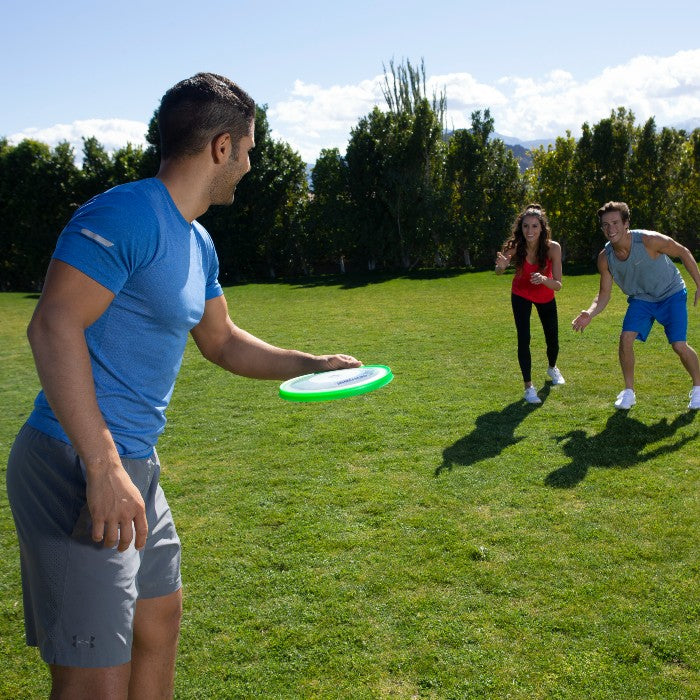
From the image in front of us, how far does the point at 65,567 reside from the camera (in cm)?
187

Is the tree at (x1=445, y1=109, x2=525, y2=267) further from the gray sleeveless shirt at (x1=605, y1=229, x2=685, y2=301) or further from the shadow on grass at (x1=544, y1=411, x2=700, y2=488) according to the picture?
the shadow on grass at (x1=544, y1=411, x2=700, y2=488)

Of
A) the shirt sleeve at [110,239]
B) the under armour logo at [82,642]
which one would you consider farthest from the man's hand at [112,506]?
the shirt sleeve at [110,239]

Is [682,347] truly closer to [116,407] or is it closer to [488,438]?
[488,438]

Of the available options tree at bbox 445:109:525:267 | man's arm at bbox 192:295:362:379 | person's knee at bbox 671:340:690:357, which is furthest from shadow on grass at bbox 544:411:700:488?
tree at bbox 445:109:525:267

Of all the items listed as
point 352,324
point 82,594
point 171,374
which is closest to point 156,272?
point 171,374

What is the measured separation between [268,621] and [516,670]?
1.24m

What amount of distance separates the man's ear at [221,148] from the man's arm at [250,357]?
30.6 inches

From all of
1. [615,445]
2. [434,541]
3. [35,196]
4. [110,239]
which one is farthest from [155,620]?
[35,196]

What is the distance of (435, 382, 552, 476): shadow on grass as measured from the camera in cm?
579

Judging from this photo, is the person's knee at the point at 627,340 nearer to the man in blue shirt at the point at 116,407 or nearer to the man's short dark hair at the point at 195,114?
the man in blue shirt at the point at 116,407

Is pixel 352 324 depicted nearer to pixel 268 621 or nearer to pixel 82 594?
pixel 268 621

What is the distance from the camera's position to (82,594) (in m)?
1.86

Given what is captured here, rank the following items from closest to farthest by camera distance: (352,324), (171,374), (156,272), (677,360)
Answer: (156,272) < (171,374) < (677,360) < (352,324)

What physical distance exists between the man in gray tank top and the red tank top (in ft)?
1.90
